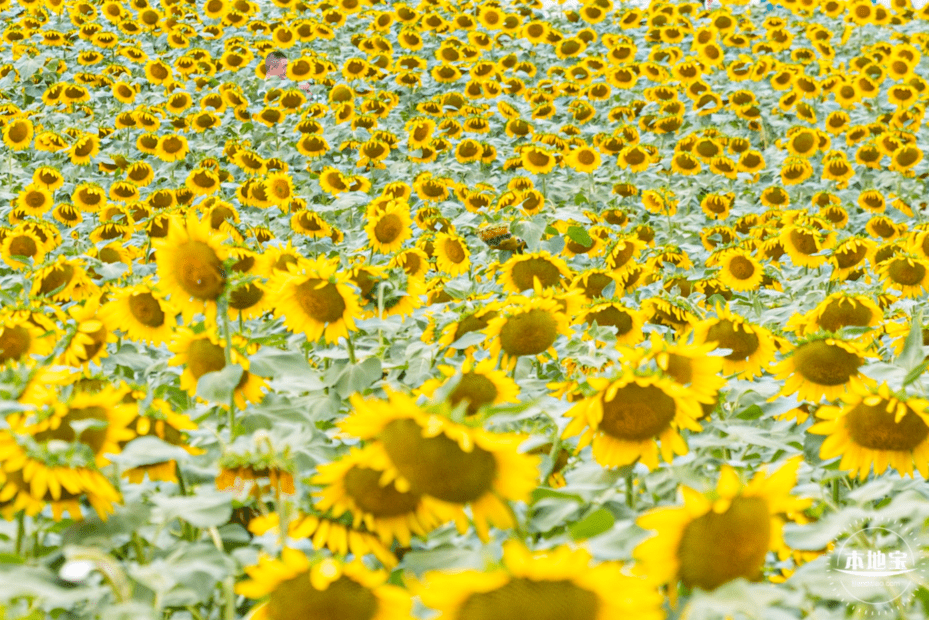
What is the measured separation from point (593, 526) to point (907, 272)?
108 inches

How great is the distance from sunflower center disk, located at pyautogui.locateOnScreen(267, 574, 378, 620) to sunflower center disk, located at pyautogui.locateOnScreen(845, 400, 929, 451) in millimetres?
1105

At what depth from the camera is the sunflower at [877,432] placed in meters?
1.58

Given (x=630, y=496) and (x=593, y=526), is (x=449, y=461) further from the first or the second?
(x=630, y=496)

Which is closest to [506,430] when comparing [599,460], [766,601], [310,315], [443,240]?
[599,460]

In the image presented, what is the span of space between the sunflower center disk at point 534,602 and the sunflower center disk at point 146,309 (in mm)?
1569

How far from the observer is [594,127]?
6.93 m

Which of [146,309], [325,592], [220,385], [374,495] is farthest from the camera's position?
[146,309]

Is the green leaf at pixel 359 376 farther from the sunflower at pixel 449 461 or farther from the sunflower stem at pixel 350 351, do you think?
the sunflower at pixel 449 461

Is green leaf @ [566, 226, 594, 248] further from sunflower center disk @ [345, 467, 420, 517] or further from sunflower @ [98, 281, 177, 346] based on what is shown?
sunflower center disk @ [345, 467, 420, 517]

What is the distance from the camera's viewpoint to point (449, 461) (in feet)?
3.65

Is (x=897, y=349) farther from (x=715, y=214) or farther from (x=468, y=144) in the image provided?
(x=468, y=144)

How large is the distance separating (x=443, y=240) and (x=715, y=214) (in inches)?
108

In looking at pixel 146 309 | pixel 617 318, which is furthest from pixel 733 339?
pixel 146 309

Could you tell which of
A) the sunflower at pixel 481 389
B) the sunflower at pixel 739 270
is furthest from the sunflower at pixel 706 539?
the sunflower at pixel 739 270
